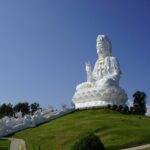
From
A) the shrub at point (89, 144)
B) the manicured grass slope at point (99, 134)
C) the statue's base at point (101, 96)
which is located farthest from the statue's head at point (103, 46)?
the shrub at point (89, 144)

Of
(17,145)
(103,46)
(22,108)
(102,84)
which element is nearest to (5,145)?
(17,145)

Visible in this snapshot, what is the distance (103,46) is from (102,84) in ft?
25.7

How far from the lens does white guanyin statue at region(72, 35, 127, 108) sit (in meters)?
56.3

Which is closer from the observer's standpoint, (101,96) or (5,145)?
(5,145)

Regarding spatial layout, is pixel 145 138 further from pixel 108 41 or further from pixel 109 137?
pixel 108 41

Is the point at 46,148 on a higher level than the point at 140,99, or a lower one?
lower

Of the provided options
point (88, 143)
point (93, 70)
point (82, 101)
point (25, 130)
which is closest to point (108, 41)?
point (93, 70)

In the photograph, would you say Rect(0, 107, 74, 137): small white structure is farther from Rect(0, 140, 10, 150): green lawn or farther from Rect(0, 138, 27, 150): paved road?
Rect(0, 140, 10, 150): green lawn

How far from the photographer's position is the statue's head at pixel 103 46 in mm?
61812

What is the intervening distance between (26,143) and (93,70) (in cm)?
3075

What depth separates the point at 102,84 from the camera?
5644 cm

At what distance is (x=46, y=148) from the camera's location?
29812 millimetres

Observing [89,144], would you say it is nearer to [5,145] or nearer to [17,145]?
[17,145]

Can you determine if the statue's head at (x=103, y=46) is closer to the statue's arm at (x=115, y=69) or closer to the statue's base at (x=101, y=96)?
the statue's arm at (x=115, y=69)
